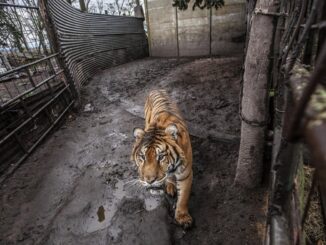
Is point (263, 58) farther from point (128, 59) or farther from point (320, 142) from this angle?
point (128, 59)

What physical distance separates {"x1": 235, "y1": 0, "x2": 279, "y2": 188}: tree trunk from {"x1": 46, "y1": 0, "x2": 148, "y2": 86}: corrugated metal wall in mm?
5005

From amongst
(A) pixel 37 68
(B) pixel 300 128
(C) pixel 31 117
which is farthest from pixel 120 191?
(A) pixel 37 68

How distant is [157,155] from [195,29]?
31.7 ft

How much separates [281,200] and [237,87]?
451 cm

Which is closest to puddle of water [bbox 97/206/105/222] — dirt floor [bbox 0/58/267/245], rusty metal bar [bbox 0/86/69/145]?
dirt floor [bbox 0/58/267/245]

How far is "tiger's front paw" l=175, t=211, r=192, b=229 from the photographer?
264 centimetres

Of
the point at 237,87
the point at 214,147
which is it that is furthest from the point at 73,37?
the point at 214,147

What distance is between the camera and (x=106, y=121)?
5527 millimetres

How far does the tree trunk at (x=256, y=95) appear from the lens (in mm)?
2213

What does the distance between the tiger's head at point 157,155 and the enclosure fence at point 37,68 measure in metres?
2.62

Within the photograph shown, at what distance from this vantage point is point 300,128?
48cm

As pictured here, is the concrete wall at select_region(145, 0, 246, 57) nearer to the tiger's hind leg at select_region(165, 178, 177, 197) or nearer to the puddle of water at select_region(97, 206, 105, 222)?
the tiger's hind leg at select_region(165, 178, 177, 197)

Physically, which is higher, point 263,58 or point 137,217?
point 263,58

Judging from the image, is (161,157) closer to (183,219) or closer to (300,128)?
(183,219)
